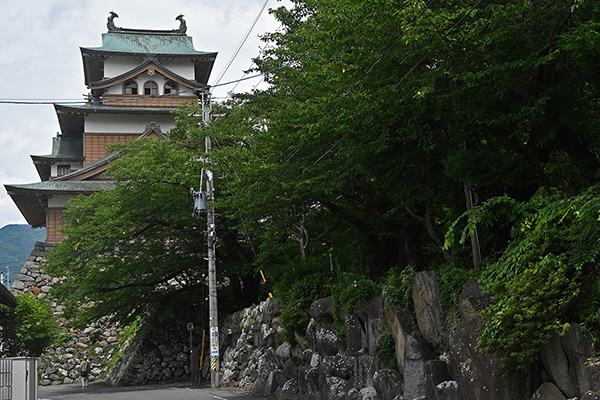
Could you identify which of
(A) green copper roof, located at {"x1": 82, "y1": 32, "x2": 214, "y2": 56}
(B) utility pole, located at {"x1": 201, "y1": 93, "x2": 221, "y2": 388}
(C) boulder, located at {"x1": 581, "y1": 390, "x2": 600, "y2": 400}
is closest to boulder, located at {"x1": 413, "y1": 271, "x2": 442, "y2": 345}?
(C) boulder, located at {"x1": 581, "y1": 390, "x2": 600, "y2": 400}

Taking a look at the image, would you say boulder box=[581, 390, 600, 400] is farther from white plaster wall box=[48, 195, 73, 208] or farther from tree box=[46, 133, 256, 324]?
white plaster wall box=[48, 195, 73, 208]

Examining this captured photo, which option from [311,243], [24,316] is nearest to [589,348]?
[311,243]

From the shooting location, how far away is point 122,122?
51.2 metres

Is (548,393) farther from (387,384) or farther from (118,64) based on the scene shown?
(118,64)

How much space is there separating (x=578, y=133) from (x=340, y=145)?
5.23 meters

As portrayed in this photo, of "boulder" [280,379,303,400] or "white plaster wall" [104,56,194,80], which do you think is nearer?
"boulder" [280,379,303,400]

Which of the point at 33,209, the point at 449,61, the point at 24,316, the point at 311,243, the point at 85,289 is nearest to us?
the point at 449,61

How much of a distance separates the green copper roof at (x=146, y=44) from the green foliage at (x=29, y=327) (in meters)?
27.1

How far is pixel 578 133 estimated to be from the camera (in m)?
12.5

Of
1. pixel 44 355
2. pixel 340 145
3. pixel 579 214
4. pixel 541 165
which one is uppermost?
pixel 340 145

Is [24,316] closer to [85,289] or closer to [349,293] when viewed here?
[85,289]

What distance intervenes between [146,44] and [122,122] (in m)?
8.93

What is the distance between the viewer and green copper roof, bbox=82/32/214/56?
54812 mm

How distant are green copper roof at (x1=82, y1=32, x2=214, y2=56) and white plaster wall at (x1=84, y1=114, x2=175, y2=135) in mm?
6111
